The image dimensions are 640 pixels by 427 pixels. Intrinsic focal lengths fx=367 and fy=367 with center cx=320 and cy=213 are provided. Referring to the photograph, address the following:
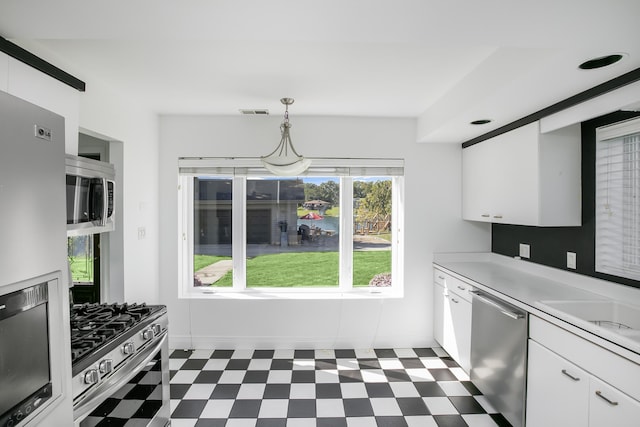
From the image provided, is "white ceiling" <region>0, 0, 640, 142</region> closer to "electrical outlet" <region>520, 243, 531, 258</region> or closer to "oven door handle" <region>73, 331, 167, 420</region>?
"electrical outlet" <region>520, 243, 531, 258</region>

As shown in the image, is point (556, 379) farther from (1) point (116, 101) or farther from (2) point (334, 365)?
(1) point (116, 101)

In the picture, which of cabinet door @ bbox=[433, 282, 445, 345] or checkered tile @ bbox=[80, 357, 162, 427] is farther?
cabinet door @ bbox=[433, 282, 445, 345]

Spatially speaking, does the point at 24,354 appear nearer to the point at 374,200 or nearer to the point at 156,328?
the point at 156,328

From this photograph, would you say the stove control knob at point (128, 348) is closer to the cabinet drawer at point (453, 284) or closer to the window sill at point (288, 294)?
the window sill at point (288, 294)

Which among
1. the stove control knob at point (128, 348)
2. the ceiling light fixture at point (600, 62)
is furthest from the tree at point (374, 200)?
the stove control knob at point (128, 348)

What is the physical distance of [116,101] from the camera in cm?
291

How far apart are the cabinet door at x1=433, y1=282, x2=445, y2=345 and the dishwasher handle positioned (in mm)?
751

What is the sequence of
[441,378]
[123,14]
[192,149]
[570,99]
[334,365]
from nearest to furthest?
1. [123,14]
2. [570,99]
3. [441,378]
4. [334,365]
5. [192,149]

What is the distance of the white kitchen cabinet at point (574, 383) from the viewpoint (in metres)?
1.58

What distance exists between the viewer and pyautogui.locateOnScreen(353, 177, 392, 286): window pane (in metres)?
3.98

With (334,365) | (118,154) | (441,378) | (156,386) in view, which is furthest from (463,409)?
(118,154)

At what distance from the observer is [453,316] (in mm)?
3320

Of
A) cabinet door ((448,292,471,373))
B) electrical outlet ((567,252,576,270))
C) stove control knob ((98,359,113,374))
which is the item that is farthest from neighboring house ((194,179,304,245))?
electrical outlet ((567,252,576,270))

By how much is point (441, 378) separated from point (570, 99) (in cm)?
235
